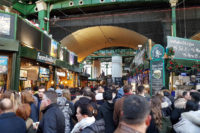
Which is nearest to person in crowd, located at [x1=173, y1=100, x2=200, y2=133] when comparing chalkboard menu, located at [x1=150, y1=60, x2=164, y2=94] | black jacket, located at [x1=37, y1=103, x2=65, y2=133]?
black jacket, located at [x1=37, y1=103, x2=65, y2=133]

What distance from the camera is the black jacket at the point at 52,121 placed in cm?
302

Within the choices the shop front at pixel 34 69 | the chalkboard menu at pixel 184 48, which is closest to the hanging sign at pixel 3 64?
the shop front at pixel 34 69

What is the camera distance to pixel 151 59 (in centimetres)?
1194

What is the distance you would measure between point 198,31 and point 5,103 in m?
16.3

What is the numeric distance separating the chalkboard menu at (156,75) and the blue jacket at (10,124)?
31.9 ft

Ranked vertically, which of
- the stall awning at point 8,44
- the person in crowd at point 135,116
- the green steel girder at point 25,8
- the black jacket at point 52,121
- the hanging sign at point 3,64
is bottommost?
the black jacket at point 52,121

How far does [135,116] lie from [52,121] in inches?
74.3

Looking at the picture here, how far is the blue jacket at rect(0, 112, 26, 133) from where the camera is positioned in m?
2.64

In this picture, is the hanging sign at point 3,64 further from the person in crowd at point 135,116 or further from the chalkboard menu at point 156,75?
the person in crowd at point 135,116

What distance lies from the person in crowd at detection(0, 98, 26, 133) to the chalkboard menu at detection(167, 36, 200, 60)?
392 inches

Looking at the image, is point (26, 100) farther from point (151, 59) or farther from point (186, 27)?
point (186, 27)

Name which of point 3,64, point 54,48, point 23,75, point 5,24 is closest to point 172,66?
→ point 54,48

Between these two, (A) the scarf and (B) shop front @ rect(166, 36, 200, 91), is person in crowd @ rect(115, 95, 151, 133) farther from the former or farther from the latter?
(B) shop front @ rect(166, 36, 200, 91)

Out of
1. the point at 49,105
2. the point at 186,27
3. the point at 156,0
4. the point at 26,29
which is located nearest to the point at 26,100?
the point at 49,105
